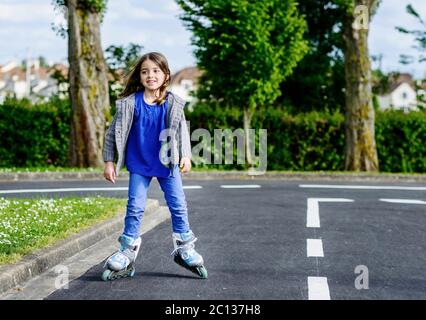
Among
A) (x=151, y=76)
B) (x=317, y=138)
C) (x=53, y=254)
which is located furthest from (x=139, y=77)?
(x=317, y=138)

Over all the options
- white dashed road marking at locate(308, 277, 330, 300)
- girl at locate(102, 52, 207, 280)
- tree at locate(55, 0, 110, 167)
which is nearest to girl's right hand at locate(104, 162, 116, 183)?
girl at locate(102, 52, 207, 280)

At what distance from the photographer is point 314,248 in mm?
7734

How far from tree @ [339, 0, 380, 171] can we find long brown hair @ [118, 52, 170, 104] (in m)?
15.1

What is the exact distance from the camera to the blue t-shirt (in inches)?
242

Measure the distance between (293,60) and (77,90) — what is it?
6316mm

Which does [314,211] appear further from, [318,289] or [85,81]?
[85,81]

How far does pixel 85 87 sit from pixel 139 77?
43.0 feet

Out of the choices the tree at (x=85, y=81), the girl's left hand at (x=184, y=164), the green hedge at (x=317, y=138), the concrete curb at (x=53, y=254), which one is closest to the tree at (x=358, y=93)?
the green hedge at (x=317, y=138)

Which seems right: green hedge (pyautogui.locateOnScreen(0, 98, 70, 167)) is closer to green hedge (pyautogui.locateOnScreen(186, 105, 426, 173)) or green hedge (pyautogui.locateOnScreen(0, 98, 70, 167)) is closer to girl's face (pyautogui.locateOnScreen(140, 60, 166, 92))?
green hedge (pyautogui.locateOnScreen(186, 105, 426, 173))

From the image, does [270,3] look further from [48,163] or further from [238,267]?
[238,267]

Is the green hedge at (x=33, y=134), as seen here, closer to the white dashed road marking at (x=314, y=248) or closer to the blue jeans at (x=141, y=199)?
the white dashed road marking at (x=314, y=248)

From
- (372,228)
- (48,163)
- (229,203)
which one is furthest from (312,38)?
(372,228)
